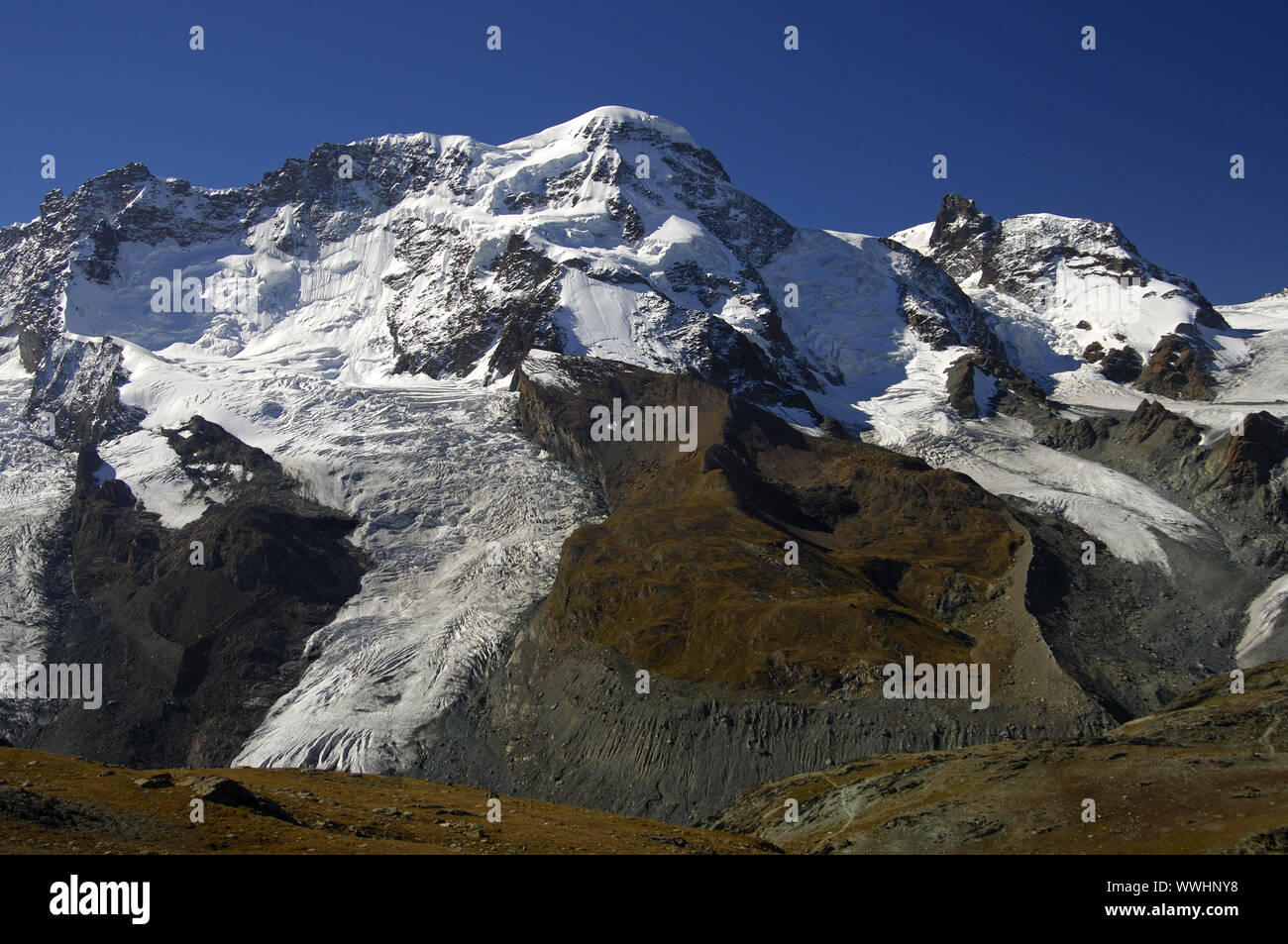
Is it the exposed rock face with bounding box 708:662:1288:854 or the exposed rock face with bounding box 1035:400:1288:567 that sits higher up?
the exposed rock face with bounding box 1035:400:1288:567

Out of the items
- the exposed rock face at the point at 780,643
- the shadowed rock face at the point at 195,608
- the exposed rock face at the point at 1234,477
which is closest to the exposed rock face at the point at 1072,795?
the exposed rock face at the point at 780,643

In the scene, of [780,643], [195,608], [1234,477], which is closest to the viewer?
[780,643]

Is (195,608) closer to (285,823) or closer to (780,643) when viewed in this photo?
(780,643)

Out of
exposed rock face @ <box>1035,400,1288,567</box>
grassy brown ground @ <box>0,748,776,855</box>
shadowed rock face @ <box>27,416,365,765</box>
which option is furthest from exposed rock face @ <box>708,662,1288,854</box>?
exposed rock face @ <box>1035,400,1288,567</box>

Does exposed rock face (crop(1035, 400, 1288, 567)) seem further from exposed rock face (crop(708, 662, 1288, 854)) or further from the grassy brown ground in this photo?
the grassy brown ground

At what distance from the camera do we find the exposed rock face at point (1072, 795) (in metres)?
52.3

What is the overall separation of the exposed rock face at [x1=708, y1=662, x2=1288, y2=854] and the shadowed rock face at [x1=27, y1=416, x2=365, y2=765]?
240ft

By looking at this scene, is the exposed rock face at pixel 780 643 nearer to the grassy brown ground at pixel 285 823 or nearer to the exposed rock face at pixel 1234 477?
the grassy brown ground at pixel 285 823

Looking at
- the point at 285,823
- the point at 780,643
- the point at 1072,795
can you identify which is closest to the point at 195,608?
the point at 780,643

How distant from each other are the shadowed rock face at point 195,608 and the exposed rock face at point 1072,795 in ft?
240

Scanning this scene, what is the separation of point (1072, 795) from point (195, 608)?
122m

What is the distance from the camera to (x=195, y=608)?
14638 cm

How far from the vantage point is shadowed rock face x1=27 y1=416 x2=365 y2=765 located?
408 ft
